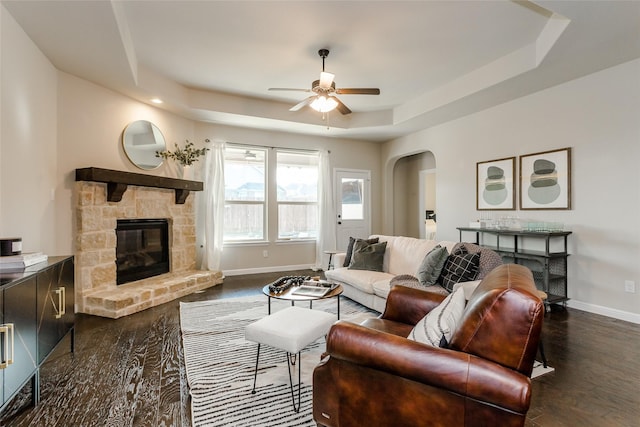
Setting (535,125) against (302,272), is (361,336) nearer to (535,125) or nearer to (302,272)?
(535,125)

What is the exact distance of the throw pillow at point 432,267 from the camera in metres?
3.13

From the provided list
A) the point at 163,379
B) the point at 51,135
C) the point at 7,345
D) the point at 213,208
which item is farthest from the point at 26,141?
the point at 213,208

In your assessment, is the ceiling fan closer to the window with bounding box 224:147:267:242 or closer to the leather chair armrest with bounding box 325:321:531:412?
the window with bounding box 224:147:267:242

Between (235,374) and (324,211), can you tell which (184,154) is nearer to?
(324,211)

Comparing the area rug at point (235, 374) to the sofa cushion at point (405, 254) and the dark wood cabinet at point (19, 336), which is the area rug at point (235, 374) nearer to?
the sofa cushion at point (405, 254)

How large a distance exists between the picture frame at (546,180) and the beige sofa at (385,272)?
5.21 ft

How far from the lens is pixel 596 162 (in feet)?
12.0

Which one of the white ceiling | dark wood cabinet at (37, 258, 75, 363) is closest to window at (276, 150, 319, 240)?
the white ceiling

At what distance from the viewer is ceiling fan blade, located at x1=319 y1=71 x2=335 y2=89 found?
3.23 m

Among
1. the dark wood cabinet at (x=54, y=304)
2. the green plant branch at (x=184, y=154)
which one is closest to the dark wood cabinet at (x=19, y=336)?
the dark wood cabinet at (x=54, y=304)

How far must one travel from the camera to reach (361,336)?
4.72 feet

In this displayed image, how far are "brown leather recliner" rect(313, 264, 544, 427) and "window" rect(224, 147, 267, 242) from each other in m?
4.58

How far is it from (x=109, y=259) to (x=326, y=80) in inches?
133

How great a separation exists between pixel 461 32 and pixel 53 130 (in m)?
4.45
